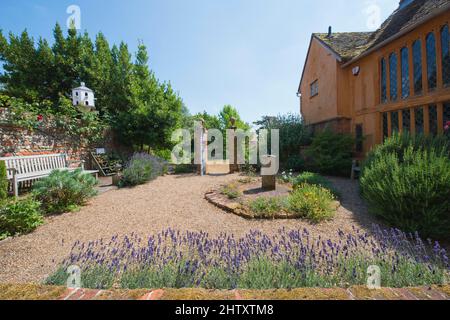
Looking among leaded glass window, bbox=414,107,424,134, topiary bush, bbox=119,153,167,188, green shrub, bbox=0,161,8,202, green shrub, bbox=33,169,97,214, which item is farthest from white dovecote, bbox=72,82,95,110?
leaded glass window, bbox=414,107,424,134

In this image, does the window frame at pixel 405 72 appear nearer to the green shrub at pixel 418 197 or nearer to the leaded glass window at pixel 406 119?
the leaded glass window at pixel 406 119

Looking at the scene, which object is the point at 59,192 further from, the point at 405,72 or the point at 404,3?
the point at 404,3

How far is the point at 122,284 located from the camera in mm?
1789

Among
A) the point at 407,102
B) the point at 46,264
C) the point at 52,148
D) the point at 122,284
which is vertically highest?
the point at 407,102

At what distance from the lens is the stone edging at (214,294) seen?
119 cm

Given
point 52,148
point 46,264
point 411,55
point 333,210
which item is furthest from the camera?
point 52,148

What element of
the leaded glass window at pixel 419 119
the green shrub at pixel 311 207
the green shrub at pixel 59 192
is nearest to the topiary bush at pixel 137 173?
the green shrub at pixel 59 192

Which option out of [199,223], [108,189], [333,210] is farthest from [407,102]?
[108,189]

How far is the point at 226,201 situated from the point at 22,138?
22.6 feet

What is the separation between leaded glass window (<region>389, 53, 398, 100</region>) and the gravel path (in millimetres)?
4190

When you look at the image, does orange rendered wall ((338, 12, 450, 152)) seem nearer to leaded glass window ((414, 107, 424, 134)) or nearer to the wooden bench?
leaded glass window ((414, 107, 424, 134))

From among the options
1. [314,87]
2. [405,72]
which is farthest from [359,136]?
[314,87]
